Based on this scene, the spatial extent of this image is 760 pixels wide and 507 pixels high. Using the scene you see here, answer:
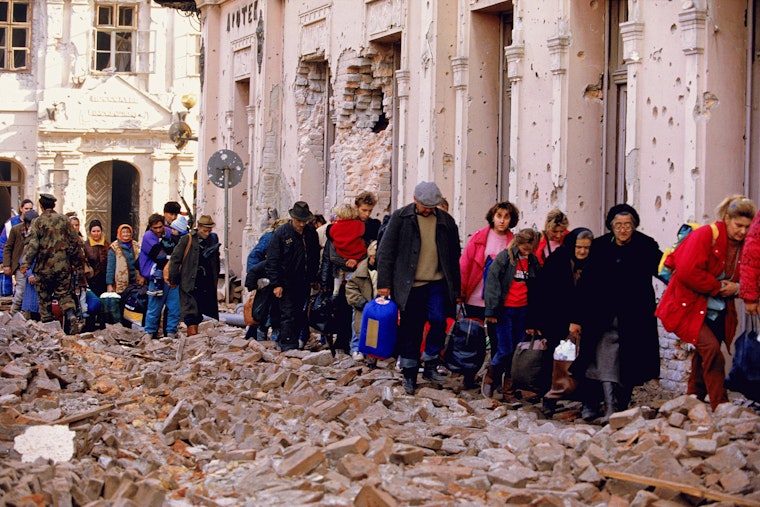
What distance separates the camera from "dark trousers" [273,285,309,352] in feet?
45.3

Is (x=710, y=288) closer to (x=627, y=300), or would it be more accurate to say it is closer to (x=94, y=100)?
(x=627, y=300)

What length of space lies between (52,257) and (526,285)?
744 centimetres

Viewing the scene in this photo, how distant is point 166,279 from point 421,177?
3.52 m

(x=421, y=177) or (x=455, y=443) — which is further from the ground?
(x=421, y=177)

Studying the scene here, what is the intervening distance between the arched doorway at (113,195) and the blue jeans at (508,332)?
2730cm

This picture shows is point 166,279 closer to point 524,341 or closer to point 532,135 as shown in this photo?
point 532,135

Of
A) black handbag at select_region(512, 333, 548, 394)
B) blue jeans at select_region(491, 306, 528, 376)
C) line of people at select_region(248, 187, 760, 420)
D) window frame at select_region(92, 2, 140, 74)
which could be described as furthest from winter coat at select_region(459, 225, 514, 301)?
window frame at select_region(92, 2, 140, 74)

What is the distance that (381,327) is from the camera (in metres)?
11.6

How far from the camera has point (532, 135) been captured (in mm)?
13680

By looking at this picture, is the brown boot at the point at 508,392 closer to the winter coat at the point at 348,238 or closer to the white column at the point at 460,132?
the winter coat at the point at 348,238

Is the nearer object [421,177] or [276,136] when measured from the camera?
[421,177]

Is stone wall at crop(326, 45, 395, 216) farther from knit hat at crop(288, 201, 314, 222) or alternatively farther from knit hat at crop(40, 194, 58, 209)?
knit hat at crop(40, 194, 58, 209)

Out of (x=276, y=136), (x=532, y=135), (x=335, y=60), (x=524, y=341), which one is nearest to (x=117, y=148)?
(x=276, y=136)

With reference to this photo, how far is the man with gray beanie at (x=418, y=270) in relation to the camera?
11117mm
